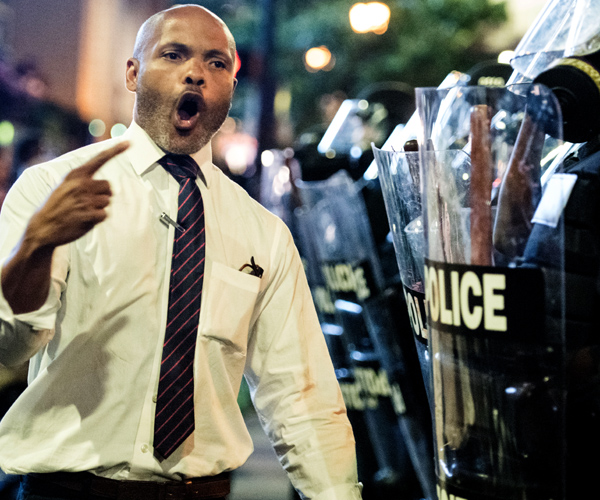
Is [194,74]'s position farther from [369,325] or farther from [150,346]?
[369,325]

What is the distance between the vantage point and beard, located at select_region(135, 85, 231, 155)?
→ 2.41 metres

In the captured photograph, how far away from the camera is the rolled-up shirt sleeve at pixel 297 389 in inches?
93.0

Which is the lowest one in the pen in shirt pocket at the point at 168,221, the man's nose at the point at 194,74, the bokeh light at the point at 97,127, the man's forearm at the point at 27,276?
the man's forearm at the point at 27,276

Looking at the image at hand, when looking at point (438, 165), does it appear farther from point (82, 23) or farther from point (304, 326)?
point (82, 23)

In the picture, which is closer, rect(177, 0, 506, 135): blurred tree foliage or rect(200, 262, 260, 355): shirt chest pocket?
rect(200, 262, 260, 355): shirt chest pocket

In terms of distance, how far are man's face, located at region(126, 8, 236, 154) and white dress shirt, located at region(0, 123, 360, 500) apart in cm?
7

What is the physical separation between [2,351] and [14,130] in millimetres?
7951

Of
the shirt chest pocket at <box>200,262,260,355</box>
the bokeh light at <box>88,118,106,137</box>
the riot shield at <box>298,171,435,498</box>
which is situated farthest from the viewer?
the bokeh light at <box>88,118,106,137</box>

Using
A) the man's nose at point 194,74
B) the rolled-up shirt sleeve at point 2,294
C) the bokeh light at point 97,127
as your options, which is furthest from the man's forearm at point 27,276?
the bokeh light at point 97,127

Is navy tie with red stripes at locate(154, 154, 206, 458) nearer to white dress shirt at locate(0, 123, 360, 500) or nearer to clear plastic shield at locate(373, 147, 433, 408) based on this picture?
white dress shirt at locate(0, 123, 360, 500)

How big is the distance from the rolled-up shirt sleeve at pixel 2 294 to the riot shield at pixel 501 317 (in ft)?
3.21

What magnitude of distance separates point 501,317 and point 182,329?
3.29ft

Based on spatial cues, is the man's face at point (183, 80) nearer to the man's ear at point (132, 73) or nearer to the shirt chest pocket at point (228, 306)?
the man's ear at point (132, 73)

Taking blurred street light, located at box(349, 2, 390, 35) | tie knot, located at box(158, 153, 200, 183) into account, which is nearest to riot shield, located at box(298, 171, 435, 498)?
tie knot, located at box(158, 153, 200, 183)
